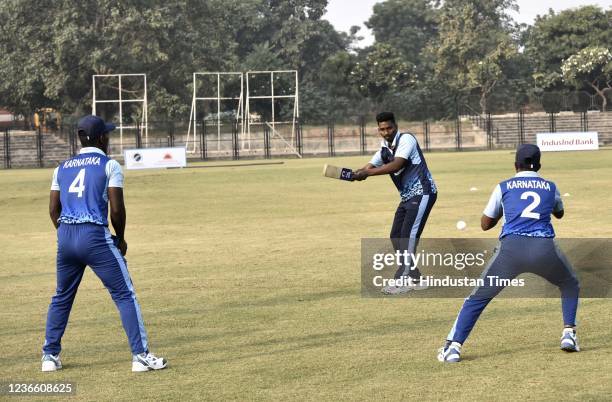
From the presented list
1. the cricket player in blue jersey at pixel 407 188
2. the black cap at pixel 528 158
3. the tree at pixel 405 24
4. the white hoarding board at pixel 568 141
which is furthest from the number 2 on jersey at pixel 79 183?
the tree at pixel 405 24

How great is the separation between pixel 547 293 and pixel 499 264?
11.4 ft

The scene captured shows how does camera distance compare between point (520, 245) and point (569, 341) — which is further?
point (569, 341)

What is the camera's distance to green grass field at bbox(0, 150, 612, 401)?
768 cm

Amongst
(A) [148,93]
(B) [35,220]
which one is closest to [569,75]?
(A) [148,93]

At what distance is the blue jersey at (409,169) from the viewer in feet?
38.2

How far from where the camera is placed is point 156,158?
4678 centimetres

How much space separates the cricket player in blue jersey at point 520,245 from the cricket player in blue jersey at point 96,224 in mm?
2356

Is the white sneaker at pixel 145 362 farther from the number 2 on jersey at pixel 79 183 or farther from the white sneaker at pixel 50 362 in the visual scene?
the number 2 on jersey at pixel 79 183

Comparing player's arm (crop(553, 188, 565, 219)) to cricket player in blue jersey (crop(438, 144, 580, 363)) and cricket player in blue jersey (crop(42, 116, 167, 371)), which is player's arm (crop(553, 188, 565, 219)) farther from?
cricket player in blue jersey (crop(42, 116, 167, 371))

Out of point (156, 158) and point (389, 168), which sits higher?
point (389, 168)

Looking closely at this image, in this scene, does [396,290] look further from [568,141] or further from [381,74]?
[381,74]

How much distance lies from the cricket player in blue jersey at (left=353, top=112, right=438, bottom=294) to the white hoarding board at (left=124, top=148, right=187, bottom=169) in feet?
114

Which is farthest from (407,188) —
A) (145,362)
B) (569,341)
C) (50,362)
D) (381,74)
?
(381,74)

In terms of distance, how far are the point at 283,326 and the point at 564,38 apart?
78.7 meters
